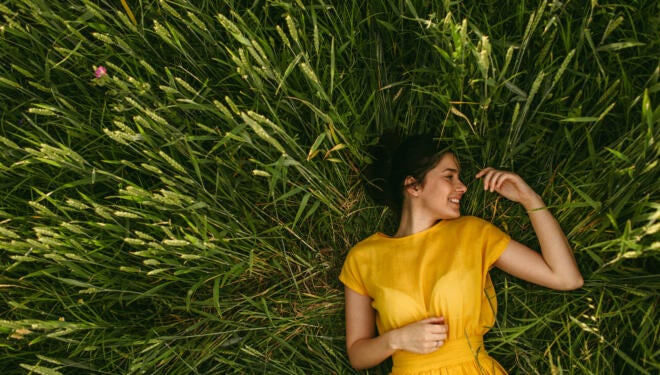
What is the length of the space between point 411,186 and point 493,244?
1.30 ft

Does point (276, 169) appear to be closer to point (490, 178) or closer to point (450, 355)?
point (490, 178)

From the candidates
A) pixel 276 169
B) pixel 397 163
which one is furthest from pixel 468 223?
pixel 276 169

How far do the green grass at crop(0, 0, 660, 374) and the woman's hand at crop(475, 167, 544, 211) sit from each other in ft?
0.42

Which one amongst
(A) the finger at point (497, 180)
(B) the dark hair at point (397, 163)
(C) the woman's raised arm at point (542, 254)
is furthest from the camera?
(B) the dark hair at point (397, 163)

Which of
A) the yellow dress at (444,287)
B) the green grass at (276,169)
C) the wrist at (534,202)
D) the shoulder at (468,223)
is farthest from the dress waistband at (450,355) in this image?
the wrist at (534,202)

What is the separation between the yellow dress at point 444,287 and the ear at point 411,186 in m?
0.16

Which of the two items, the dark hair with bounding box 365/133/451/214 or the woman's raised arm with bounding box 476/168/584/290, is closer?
the woman's raised arm with bounding box 476/168/584/290

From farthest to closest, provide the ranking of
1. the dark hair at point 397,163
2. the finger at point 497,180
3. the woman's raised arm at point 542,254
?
the dark hair at point 397,163, the finger at point 497,180, the woman's raised arm at point 542,254

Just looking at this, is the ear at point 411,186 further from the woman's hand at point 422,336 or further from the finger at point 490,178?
the woman's hand at point 422,336

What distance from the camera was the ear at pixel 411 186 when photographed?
81.2 inches

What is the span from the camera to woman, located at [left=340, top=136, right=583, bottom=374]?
1865 millimetres

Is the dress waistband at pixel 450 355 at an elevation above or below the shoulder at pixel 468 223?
below

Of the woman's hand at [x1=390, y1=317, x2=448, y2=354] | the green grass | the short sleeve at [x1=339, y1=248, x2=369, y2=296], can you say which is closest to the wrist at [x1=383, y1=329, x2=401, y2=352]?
the woman's hand at [x1=390, y1=317, x2=448, y2=354]

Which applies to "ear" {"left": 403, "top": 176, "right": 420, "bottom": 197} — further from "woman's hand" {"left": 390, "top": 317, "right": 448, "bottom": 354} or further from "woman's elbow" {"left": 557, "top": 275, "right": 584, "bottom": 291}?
"woman's elbow" {"left": 557, "top": 275, "right": 584, "bottom": 291}
